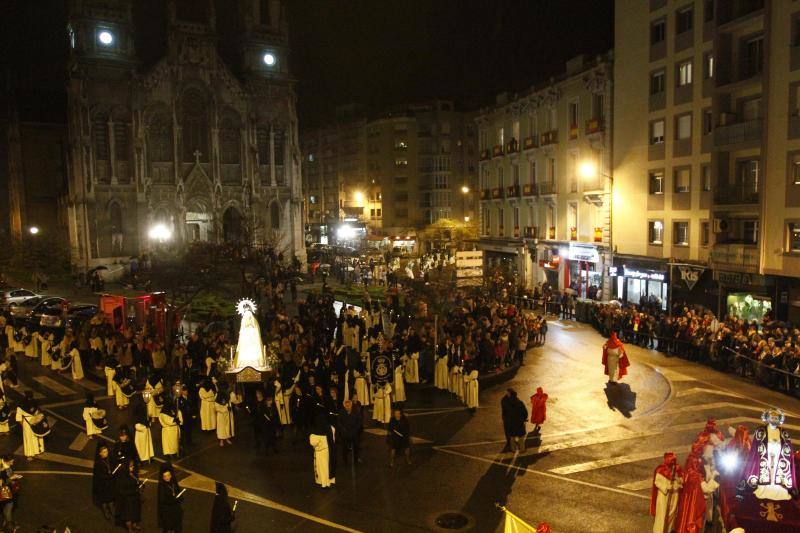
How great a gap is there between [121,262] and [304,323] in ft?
104

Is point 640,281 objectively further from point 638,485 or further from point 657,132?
point 638,485

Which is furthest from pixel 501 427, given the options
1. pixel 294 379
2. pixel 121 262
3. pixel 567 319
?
pixel 121 262

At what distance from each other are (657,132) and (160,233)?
38521 millimetres

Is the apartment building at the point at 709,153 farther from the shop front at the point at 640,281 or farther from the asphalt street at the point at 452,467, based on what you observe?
the asphalt street at the point at 452,467

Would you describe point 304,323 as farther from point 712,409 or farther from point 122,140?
point 122,140

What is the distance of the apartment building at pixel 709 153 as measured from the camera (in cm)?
2564

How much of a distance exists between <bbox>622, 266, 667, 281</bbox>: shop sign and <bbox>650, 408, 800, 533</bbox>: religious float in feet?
74.3

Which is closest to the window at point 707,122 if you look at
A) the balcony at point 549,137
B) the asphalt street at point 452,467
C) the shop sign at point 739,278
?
the shop sign at point 739,278

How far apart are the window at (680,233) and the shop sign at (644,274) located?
1719 mm

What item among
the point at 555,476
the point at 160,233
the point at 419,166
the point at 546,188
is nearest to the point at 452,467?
the point at 555,476

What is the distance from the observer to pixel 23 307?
33312 mm

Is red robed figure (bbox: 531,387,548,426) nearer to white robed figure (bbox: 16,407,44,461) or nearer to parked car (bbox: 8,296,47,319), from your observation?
white robed figure (bbox: 16,407,44,461)

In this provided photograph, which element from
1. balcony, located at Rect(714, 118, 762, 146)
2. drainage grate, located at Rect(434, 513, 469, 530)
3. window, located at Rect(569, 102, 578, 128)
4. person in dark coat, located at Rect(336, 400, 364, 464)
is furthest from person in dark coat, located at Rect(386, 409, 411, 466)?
window, located at Rect(569, 102, 578, 128)

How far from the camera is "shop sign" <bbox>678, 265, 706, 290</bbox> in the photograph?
3034cm
